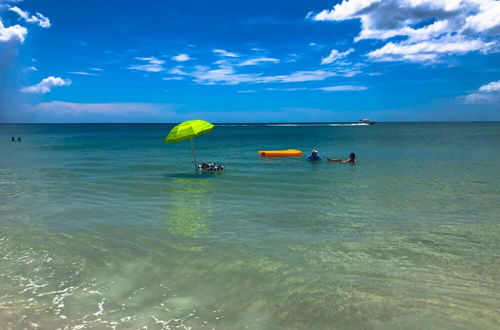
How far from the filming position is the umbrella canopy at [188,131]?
21.6 metres

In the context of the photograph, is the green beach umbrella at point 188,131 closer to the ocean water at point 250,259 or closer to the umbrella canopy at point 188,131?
the umbrella canopy at point 188,131

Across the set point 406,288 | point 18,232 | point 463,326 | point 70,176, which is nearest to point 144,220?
point 18,232

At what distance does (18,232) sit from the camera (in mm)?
11164

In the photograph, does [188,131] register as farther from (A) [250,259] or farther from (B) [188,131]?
(A) [250,259]

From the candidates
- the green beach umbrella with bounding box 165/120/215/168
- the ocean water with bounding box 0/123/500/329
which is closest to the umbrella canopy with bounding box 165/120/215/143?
the green beach umbrella with bounding box 165/120/215/168

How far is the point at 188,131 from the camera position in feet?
71.8

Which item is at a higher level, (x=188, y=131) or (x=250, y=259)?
(x=188, y=131)

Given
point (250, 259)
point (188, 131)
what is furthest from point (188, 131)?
point (250, 259)

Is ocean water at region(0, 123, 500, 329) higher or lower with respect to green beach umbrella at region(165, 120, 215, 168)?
lower

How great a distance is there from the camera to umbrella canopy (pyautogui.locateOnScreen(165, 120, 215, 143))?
70.9 ft

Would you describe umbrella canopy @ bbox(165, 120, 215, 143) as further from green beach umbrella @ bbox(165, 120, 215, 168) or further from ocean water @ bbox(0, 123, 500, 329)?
ocean water @ bbox(0, 123, 500, 329)

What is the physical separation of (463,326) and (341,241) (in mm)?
4395

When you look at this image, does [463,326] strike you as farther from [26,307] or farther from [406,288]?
[26,307]

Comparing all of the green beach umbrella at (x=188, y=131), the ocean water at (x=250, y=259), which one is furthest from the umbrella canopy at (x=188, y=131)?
the ocean water at (x=250, y=259)
